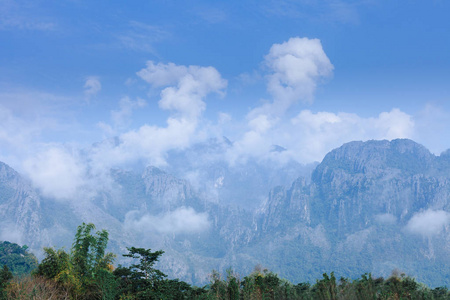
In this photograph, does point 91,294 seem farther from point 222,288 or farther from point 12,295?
point 222,288

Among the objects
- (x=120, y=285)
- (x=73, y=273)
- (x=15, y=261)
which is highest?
(x=15, y=261)

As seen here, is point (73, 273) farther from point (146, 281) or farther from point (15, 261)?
point (15, 261)

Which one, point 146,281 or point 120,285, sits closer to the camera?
point 146,281

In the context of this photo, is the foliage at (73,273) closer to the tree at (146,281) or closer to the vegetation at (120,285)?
the vegetation at (120,285)

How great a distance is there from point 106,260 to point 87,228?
527cm

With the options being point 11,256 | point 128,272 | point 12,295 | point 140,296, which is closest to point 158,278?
point 140,296

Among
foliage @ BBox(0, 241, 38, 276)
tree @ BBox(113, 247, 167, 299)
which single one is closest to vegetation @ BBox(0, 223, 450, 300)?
tree @ BBox(113, 247, 167, 299)

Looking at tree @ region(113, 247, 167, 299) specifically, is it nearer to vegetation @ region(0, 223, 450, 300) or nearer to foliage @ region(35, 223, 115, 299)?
vegetation @ region(0, 223, 450, 300)

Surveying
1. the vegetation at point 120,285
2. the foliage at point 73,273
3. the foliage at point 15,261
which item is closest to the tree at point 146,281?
the vegetation at point 120,285

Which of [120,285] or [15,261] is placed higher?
[15,261]

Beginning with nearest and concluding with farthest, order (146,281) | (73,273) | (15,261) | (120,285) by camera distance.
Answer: (146,281) → (120,285) → (73,273) → (15,261)

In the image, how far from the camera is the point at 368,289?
12.9 metres

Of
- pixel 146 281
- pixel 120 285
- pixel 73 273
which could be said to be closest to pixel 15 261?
pixel 73 273

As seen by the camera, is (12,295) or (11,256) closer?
(12,295)
